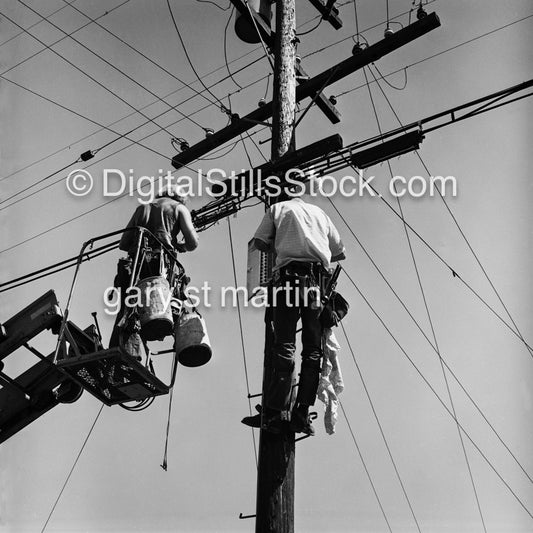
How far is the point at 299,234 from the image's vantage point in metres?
6.85

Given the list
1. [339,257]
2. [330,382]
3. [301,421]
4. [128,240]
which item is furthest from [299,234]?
[128,240]

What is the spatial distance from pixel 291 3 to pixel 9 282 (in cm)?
471

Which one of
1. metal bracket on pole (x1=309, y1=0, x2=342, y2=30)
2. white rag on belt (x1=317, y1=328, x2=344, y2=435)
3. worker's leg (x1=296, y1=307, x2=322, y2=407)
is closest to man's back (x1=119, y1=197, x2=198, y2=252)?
worker's leg (x1=296, y1=307, x2=322, y2=407)

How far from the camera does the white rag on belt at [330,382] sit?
21.0 ft

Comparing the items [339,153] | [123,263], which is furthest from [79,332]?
[339,153]

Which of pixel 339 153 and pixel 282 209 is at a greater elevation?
pixel 339 153

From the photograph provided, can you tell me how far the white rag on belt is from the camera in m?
6.40

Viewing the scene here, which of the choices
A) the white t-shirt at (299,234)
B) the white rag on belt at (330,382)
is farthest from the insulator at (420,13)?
the white rag on belt at (330,382)

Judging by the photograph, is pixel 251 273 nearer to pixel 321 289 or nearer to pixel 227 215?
pixel 321 289

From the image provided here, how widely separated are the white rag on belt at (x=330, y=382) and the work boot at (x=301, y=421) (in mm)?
163

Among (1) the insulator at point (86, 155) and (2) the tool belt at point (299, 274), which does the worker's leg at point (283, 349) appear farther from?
(1) the insulator at point (86, 155)

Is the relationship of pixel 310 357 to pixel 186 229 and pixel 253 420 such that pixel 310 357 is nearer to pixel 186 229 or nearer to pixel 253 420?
pixel 253 420

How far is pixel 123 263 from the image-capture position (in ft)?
24.1

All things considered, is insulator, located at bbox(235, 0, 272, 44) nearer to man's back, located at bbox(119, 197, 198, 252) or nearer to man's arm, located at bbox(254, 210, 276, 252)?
man's back, located at bbox(119, 197, 198, 252)
